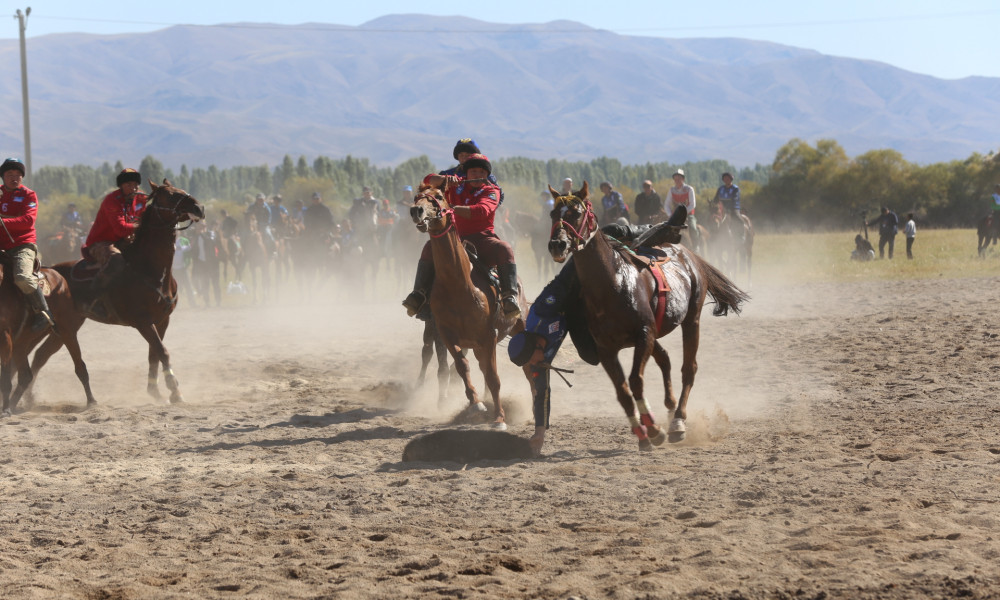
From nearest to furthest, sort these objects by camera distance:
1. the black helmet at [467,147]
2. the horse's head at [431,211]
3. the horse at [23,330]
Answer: the horse's head at [431,211] → the black helmet at [467,147] → the horse at [23,330]

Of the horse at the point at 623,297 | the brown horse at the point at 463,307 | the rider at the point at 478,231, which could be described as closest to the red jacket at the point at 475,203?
the rider at the point at 478,231

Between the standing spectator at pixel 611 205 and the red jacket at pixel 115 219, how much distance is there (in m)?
12.3

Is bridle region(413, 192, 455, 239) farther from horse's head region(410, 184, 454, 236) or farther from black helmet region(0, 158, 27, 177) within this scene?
black helmet region(0, 158, 27, 177)

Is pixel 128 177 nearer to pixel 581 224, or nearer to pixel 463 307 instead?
pixel 463 307

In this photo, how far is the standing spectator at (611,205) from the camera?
2306cm

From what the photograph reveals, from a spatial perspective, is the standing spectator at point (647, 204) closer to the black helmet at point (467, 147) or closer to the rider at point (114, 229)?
the black helmet at point (467, 147)

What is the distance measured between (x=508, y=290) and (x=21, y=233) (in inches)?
211

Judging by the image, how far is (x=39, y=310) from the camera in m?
11.7

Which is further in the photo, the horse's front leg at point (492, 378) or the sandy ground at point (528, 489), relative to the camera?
the horse's front leg at point (492, 378)

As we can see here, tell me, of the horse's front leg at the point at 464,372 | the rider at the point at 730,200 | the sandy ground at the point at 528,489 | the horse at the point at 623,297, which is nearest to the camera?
the sandy ground at the point at 528,489

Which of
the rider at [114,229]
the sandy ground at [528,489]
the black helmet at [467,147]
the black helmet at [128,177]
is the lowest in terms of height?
the sandy ground at [528,489]

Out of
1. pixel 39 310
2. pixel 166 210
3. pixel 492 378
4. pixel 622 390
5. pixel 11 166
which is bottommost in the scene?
pixel 492 378

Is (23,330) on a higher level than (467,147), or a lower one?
lower

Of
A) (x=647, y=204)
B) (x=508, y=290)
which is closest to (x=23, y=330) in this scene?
(x=508, y=290)
